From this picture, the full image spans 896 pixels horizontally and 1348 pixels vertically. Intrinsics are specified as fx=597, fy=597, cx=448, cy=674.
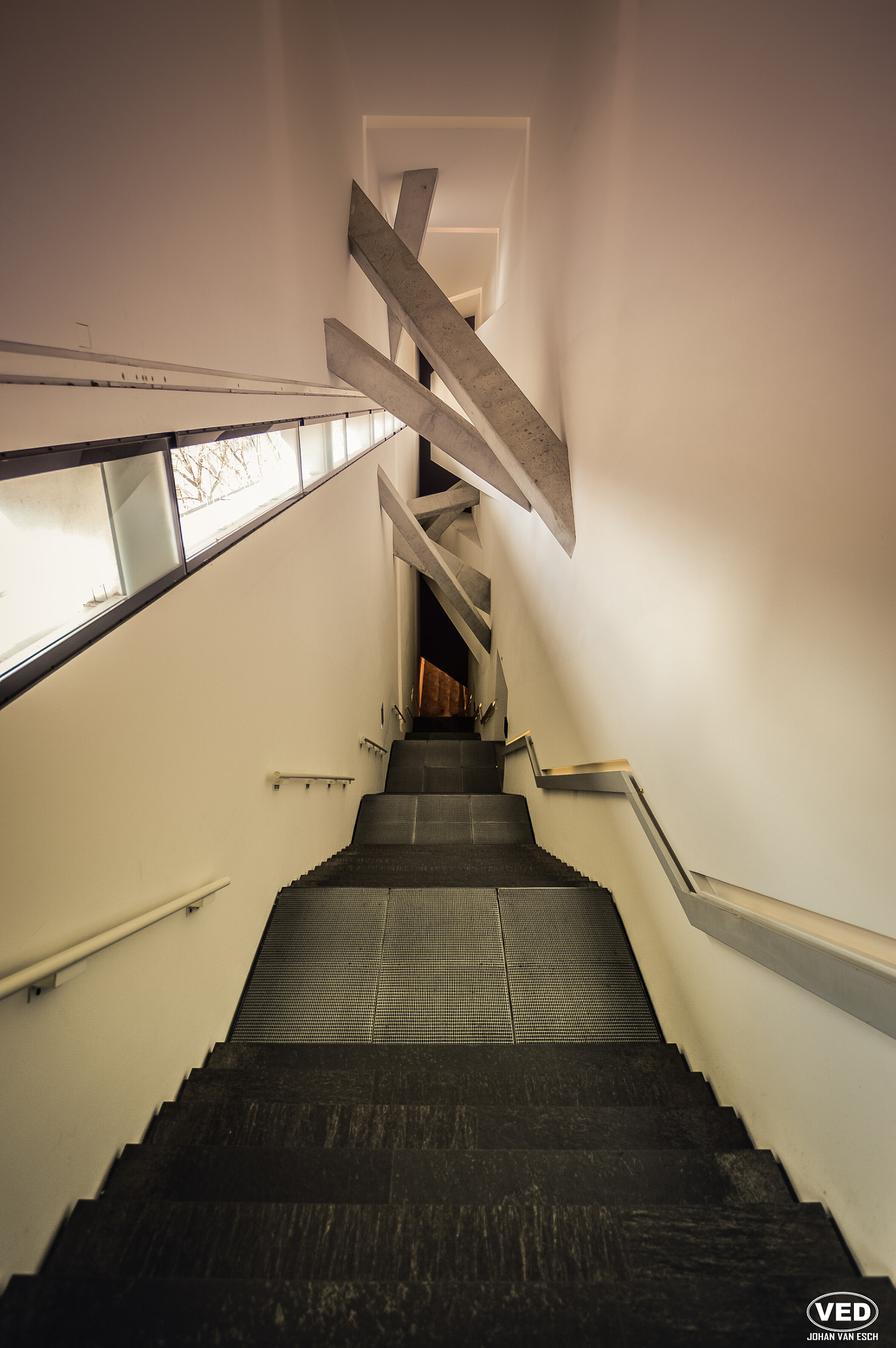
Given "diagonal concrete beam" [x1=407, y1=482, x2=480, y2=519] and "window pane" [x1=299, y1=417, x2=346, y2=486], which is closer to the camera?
"window pane" [x1=299, y1=417, x2=346, y2=486]

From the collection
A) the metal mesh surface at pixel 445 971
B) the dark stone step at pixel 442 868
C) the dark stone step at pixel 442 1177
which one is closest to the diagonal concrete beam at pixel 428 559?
the dark stone step at pixel 442 868

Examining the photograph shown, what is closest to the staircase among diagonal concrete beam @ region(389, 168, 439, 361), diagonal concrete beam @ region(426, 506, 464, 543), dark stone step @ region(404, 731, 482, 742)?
diagonal concrete beam @ region(389, 168, 439, 361)

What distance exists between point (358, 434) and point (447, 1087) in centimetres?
625

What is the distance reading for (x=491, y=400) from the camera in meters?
4.53

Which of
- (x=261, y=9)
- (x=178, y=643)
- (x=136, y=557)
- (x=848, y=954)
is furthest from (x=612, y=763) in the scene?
(x=261, y=9)

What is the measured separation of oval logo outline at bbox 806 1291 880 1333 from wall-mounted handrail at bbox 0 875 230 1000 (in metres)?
1.91

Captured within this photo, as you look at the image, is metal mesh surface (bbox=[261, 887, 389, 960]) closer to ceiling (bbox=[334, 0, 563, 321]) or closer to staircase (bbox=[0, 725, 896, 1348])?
staircase (bbox=[0, 725, 896, 1348])

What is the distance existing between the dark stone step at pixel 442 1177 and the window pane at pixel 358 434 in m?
5.55

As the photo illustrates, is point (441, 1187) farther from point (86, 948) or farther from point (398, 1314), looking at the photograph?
point (86, 948)

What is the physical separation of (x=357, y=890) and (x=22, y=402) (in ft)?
9.71

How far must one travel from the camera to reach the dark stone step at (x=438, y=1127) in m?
1.96

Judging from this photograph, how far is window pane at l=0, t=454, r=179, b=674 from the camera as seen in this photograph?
4.80 ft

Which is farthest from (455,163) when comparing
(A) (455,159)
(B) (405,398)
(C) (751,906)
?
(C) (751,906)

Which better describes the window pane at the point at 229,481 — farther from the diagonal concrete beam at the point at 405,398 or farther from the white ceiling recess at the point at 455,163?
A: the white ceiling recess at the point at 455,163
